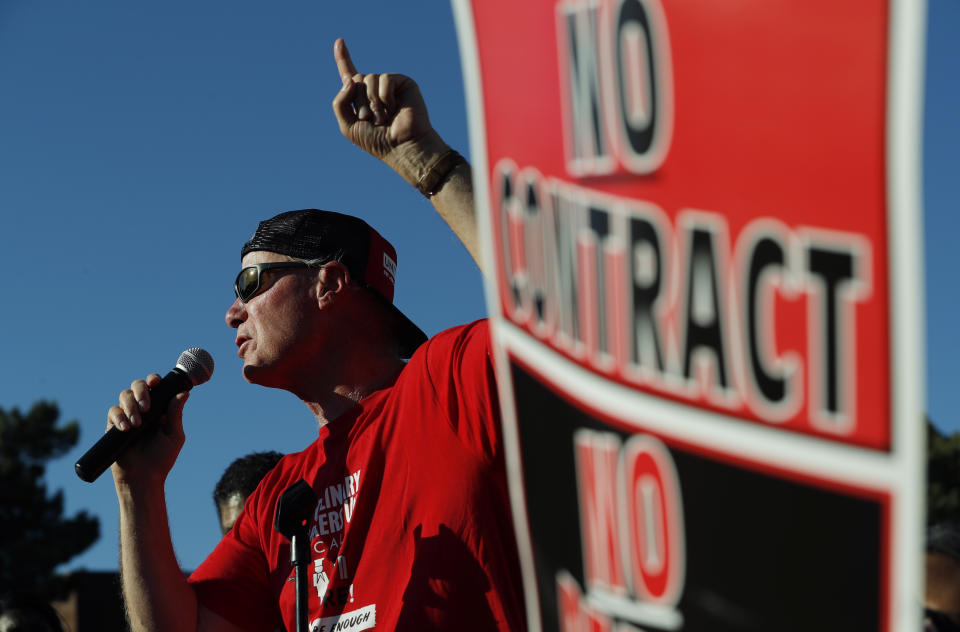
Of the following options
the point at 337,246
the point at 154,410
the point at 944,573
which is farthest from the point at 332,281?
the point at 944,573

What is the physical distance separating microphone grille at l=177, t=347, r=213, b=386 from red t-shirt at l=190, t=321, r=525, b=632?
482 millimetres

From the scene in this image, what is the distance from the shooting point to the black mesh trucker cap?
3430 mm

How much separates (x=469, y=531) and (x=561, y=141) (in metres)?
1.47

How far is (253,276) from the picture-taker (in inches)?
133

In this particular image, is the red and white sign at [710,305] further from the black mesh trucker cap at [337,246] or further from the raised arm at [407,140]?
the black mesh trucker cap at [337,246]

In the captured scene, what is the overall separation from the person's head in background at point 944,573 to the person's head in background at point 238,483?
277cm

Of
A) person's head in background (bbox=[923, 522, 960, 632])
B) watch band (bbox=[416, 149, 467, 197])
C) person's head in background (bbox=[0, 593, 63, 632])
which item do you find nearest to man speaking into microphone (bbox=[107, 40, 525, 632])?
watch band (bbox=[416, 149, 467, 197])

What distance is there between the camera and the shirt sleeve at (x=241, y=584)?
3.08m

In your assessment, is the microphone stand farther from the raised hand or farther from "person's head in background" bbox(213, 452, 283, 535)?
"person's head in background" bbox(213, 452, 283, 535)

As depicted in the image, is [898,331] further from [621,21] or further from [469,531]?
[469,531]

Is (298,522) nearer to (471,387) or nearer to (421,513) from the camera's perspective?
(421,513)

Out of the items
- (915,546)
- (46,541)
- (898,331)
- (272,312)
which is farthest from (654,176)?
(46,541)

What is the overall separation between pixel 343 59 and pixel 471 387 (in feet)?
2.47

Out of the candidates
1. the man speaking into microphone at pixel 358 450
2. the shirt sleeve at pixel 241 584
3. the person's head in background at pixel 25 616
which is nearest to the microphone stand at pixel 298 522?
the man speaking into microphone at pixel 358 450
